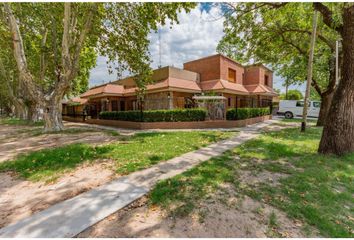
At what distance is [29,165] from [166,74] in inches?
558

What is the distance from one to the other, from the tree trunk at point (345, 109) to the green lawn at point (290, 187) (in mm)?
403

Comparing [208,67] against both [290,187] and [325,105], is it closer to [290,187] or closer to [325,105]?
[325,105]

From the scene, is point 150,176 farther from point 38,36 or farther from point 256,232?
point 38,36

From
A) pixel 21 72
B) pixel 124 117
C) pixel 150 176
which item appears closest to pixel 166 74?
pixel 124 117

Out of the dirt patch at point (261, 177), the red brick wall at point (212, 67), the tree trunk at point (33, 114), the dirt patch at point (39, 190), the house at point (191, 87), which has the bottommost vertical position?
the dirt patch at point (39, 190)

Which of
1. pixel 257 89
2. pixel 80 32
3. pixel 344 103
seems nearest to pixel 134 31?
pixel 80 32

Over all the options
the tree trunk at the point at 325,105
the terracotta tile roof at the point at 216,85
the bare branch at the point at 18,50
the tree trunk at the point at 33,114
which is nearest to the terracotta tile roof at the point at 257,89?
the terracotta tile roof at the point at 216,85

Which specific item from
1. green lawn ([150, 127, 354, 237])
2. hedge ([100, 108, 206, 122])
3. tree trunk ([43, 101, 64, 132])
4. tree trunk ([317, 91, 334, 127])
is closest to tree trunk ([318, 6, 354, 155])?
green lawn ([150, 127, 354, 237])

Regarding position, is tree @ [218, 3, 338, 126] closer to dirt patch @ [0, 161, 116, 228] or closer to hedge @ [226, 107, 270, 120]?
hedge @ [226, 107, 270, 120]

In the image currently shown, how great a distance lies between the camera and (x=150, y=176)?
4.59 metres

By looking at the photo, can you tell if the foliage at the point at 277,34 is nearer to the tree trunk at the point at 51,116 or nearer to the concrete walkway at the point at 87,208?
the concrete walkway at the point at 87,208

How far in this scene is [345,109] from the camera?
608 centimetres

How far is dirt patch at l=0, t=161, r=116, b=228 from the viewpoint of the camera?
3.24 metres

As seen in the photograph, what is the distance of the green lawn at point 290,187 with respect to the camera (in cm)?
306
